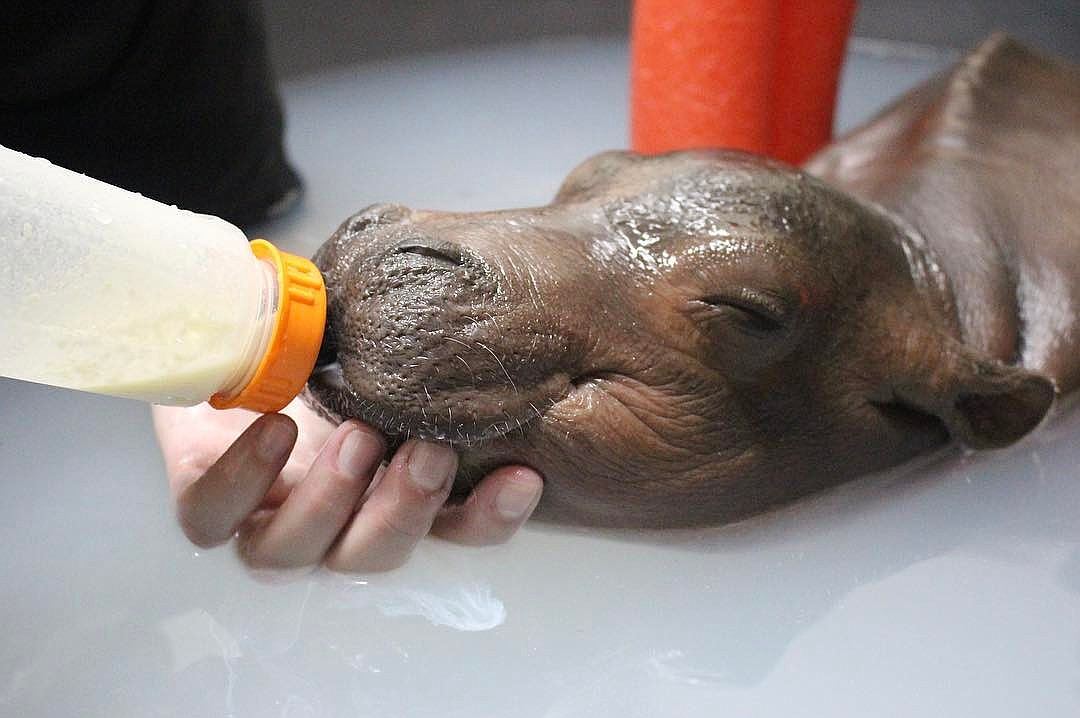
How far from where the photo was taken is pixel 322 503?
157cm

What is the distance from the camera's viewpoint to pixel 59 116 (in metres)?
2.56

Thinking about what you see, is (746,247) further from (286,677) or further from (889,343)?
(286,677)

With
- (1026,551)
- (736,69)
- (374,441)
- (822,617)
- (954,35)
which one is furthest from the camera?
(954,35)

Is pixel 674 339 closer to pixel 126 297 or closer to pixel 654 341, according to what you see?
pixel 654 341

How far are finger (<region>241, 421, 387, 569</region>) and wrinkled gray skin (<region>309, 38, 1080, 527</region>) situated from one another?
44 millimetres

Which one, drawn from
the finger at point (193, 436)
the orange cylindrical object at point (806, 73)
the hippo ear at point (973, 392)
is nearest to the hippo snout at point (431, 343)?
the finger at point (193, 436)

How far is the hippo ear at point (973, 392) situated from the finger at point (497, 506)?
2.07 feet

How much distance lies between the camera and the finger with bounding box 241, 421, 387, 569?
154 cm

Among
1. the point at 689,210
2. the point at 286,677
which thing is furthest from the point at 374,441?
the point at 689,210

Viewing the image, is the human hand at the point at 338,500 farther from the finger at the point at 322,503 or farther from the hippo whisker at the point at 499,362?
the hippo whisker at the point at 499,362

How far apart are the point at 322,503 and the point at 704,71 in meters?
1.67

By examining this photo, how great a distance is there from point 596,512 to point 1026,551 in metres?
0.75

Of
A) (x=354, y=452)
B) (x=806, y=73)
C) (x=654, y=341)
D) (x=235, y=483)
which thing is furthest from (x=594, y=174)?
(x=806, y=73)

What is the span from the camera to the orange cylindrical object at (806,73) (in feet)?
9.87
